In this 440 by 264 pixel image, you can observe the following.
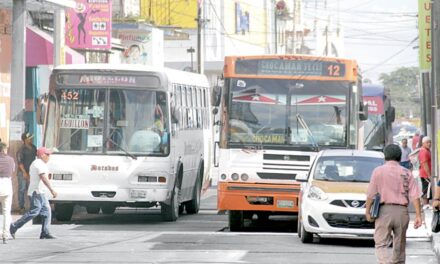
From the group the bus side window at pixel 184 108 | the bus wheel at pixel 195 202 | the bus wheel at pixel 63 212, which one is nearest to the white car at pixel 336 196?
the bus side window at pixel 184 108

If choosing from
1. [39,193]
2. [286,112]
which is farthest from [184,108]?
A: [39,193]

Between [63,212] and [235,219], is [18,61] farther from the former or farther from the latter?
[235,219]

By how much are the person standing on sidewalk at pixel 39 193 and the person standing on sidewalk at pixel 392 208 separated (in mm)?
8138

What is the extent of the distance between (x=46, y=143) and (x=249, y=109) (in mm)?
4381

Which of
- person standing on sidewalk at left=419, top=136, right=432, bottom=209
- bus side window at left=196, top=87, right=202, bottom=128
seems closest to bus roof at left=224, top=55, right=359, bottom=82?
bus side window at left=196, top=87, right=202, bottom=128

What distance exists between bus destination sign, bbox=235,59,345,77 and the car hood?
12.6 feet

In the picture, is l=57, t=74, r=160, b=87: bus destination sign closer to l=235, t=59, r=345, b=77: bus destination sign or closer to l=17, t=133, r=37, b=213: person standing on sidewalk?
l=235, t=59, r=345, b=77: bus destination sign

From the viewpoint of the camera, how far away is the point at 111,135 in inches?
1024

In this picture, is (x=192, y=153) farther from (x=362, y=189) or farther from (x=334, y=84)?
(x=362, y=189)

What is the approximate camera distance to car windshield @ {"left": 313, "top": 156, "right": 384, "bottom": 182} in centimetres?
2161

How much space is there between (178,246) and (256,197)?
3.81m

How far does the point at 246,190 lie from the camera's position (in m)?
24.0

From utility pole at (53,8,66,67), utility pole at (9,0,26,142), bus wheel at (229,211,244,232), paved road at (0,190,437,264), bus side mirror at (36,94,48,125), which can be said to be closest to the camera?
paved road at (0,190,437,264)

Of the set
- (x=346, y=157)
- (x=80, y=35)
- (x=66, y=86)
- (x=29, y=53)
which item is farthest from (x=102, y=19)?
(x=346, y=157)
